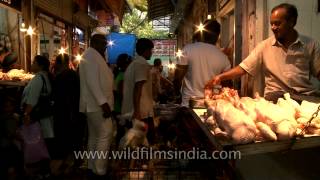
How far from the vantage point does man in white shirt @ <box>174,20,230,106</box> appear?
17.4 ft

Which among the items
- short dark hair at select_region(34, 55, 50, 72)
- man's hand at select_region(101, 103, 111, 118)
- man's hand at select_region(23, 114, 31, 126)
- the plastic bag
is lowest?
the plastic bag

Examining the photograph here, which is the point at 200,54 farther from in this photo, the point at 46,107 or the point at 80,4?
the point at 80,4

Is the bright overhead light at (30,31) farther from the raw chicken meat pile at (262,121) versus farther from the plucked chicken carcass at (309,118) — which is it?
the plucked chicken carcass at (309,118)

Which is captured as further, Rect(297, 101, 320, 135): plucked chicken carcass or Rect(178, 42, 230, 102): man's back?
Rect(178, 42, 230, 102): man's back

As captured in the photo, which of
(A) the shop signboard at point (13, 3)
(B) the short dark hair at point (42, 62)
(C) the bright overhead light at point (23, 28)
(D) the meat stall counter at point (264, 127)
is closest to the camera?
(D) the meat stall counter at point (264, 127)

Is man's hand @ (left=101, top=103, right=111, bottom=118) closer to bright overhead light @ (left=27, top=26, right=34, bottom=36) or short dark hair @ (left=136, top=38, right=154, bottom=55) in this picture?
short dark hair @ (left=136, top=38, right=154, bottom=55)

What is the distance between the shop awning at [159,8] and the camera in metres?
18.1

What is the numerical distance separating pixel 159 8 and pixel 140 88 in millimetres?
13862

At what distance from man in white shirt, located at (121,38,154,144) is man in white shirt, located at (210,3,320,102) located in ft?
7.33

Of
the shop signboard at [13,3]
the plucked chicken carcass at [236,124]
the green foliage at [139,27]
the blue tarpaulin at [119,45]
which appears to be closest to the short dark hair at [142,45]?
the plucked chicken carcass at [236,124]

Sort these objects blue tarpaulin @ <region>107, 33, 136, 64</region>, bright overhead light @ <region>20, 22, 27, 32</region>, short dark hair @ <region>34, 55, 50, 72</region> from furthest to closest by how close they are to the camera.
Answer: blue tarpaulin @ <region>107, 33, 136, 64</region> < bright overhead light @ <region>20, 22, 27, 32</region> < short dark hair @ <region>34, 55, 50, 72</region>

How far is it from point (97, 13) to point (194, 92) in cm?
1794

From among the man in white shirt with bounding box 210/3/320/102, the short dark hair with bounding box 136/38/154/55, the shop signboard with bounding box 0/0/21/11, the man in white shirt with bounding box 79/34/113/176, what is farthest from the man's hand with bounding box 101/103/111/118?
the shop signboard with bounding box 0/0/21/11

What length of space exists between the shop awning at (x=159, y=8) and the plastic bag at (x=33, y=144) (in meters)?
12.4
